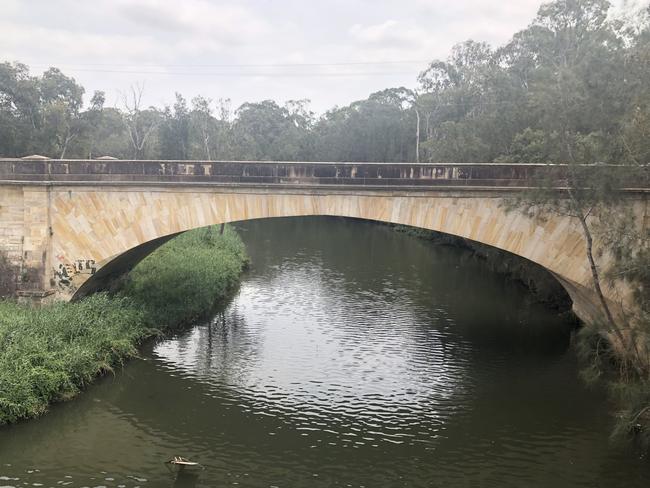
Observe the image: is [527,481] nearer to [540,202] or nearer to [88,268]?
[540,202]

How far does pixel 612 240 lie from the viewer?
10766 millimetres

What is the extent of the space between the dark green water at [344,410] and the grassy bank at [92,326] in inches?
15.8

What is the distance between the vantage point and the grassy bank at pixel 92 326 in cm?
1120

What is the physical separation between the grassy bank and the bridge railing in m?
3.22

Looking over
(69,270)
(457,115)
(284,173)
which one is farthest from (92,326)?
(457,115)

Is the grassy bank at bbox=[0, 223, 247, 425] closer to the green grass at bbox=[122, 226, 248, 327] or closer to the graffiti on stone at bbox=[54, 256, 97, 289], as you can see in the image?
the green grass at bbox=[122, 226, 248, 327]

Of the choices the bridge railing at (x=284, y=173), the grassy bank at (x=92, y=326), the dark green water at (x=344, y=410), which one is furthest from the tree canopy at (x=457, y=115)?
the grassy bank at (x=92, y=326)

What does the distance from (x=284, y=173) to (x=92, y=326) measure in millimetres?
5689

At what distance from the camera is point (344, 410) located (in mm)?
11859

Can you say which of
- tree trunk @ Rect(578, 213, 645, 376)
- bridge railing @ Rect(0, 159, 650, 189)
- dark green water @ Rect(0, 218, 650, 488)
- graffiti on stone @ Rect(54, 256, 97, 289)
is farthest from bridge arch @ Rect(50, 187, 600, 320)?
dark green water @ Rect(0, 218, 650, 488)

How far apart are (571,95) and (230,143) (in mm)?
33394

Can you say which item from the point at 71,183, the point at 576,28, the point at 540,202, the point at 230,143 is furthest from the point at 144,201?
the point at 230,143

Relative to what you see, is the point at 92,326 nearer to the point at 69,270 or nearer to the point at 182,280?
the point at 69,270

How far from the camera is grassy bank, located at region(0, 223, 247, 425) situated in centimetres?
1120
